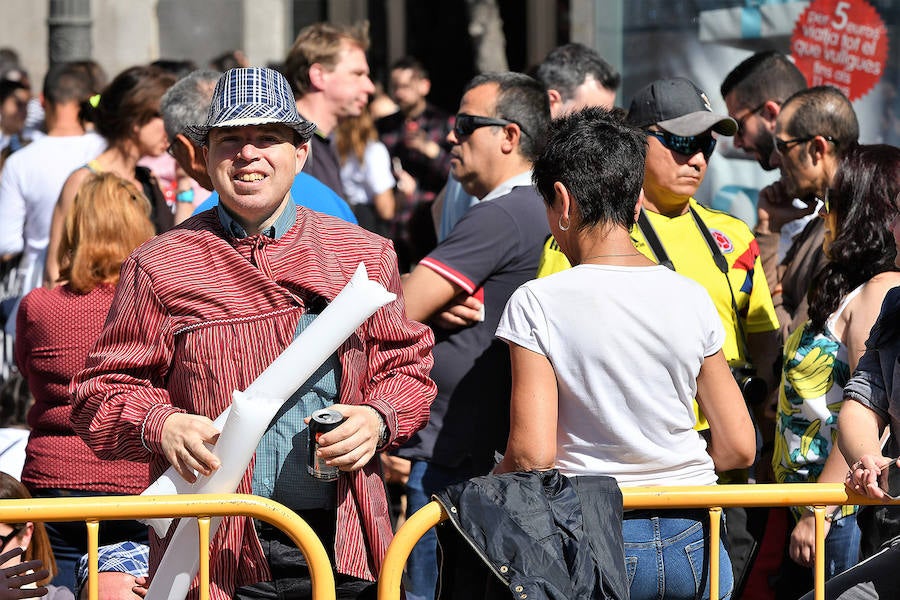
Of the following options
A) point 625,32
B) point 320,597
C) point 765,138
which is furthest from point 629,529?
point 625,32

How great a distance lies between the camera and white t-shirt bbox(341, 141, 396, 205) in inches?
347

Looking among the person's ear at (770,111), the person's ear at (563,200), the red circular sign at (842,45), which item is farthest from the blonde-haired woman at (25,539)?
the red circular sign at (842,45)

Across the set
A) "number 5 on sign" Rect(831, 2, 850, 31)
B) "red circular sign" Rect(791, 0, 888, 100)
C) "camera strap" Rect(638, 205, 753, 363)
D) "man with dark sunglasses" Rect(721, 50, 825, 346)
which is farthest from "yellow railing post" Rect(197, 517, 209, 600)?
"number 5 on sign" Rect(831, 2, 850, 31)

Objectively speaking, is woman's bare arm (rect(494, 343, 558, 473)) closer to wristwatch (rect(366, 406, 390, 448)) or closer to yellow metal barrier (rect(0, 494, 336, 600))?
wristwatch (rect(366, 406, 390, 448))

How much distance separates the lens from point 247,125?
118 inches

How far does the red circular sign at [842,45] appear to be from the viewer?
6.29m

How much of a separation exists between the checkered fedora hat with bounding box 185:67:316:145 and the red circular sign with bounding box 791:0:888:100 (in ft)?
13.4

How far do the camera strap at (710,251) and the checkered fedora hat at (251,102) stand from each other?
1215 mm

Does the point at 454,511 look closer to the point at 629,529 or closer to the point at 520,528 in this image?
the point at 520,528

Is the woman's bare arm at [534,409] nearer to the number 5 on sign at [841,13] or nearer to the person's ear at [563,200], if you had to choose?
the person's ear at [563,200]

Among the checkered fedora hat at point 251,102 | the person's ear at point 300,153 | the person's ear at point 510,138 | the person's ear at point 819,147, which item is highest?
the checkered fedora hat at point 251,102

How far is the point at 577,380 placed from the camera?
9.59 feet

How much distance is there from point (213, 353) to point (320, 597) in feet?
1.97

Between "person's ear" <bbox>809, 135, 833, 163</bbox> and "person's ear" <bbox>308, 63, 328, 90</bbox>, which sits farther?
"person's ear" <bbox>308, 63, 328, 90</bbox>
